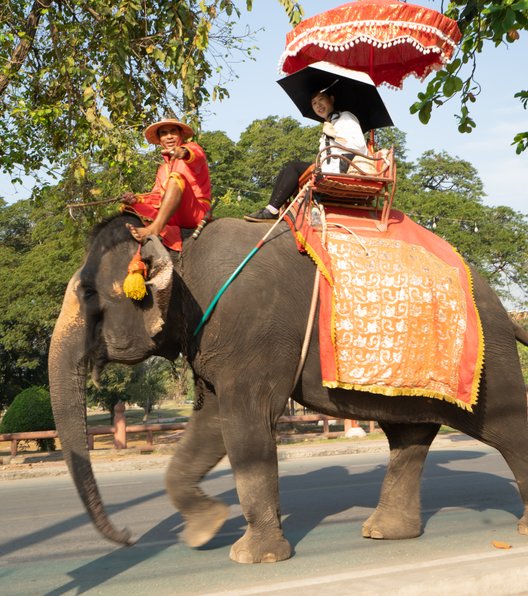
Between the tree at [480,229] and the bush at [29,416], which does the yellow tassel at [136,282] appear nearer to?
the bush at [29,416]

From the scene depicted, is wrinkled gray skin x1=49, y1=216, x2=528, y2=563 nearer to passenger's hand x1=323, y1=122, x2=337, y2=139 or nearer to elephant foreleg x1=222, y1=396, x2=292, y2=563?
elephant foreleg x1=222, y1=396, x2=292, y2=563

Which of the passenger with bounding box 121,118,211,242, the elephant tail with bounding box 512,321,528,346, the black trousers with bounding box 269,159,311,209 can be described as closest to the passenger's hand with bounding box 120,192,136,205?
the passenger with bounding box 121,118,211,242

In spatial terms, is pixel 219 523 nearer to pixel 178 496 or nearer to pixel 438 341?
pixel 178 496

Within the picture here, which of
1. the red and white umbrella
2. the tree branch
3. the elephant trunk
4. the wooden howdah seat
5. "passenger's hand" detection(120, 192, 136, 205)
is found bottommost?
the elephant trunk

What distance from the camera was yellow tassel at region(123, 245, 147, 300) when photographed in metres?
4.88

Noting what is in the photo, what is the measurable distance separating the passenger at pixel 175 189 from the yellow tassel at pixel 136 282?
10.9 inches

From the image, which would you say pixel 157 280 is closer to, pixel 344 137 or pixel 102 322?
pixel 102 322

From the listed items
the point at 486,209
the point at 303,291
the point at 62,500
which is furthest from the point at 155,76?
the point at 486,209

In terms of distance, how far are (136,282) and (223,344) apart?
26.5 inches

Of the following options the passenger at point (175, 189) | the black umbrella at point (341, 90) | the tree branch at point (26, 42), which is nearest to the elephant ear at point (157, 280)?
the passenger at point (175, 189)

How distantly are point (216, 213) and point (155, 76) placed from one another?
15565 mm

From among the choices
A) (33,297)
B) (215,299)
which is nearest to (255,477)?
(215,299)

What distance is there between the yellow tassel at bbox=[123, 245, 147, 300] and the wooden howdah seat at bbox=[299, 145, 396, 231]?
1.36m

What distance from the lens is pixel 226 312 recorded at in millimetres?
5090
